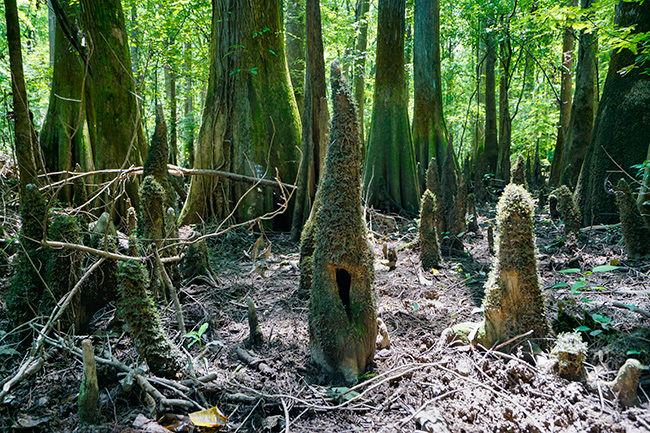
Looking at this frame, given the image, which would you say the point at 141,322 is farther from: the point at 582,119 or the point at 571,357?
the point at 582,119

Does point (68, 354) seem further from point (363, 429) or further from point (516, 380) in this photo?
point (516, 380)

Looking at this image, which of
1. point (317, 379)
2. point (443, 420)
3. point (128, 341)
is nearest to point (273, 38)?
point (128, 341)

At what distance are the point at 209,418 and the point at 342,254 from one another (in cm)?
125

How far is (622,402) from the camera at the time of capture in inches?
82.8

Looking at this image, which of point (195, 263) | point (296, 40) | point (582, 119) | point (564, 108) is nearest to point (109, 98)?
point (195, 263)

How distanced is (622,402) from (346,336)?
5.12 ft

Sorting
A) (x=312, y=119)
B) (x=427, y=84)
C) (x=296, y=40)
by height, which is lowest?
(x=312, y=119)

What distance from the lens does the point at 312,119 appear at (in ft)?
18.9

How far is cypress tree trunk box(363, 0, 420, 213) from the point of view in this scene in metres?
8.75

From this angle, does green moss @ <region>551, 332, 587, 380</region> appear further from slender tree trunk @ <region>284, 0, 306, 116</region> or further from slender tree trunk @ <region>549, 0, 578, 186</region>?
slender tree trunk @ <region>284, 0, 306, 116</region>

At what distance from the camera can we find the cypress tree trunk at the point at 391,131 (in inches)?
344

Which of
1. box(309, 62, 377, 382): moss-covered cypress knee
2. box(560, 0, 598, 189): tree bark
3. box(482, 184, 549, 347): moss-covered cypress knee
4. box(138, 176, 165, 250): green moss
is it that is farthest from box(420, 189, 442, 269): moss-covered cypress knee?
box(560, 0, 598, 189): tree bark

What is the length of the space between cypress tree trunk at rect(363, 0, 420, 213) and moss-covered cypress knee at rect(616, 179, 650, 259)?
463 centimetres

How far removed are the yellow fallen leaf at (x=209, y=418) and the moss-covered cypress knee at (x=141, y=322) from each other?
0.46 metres
